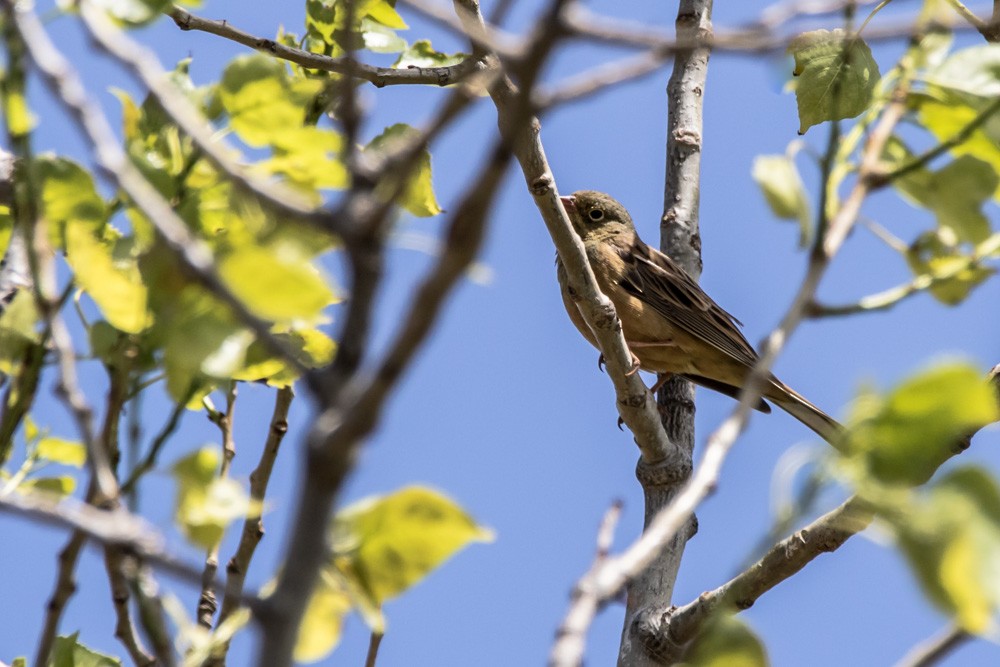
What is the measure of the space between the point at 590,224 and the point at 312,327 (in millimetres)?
6144

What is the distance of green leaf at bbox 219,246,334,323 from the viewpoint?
0.96 meters

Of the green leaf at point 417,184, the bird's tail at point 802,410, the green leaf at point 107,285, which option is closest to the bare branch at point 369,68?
the green leaf at point 417,184

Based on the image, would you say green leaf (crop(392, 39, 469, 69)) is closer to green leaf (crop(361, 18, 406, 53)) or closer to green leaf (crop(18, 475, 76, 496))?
green leaf (crop(361, 18, 406, 53))

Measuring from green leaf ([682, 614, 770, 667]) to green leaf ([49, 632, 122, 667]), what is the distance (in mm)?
1126

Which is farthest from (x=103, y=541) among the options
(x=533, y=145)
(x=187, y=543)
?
(x=533, y=145)

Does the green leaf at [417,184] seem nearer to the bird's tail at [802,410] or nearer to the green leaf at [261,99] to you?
the green leaf at [261,99]

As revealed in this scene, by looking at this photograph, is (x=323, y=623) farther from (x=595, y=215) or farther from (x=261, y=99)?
(x=595, y=215)

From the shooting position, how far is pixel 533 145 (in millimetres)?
3816

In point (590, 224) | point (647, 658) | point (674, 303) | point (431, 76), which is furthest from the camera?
point (590, 224)

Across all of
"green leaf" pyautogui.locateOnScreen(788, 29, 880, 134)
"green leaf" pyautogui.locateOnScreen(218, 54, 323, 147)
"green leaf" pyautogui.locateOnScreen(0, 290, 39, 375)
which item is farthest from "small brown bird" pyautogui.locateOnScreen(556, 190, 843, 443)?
"green leaf" pyautogui.locateOnScreen(218, 54, 323, 147)

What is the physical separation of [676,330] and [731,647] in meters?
5.87

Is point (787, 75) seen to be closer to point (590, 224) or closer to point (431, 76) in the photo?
point (431, 76)

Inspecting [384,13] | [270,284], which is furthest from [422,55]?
[270,284]

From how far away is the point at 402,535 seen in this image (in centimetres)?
126
